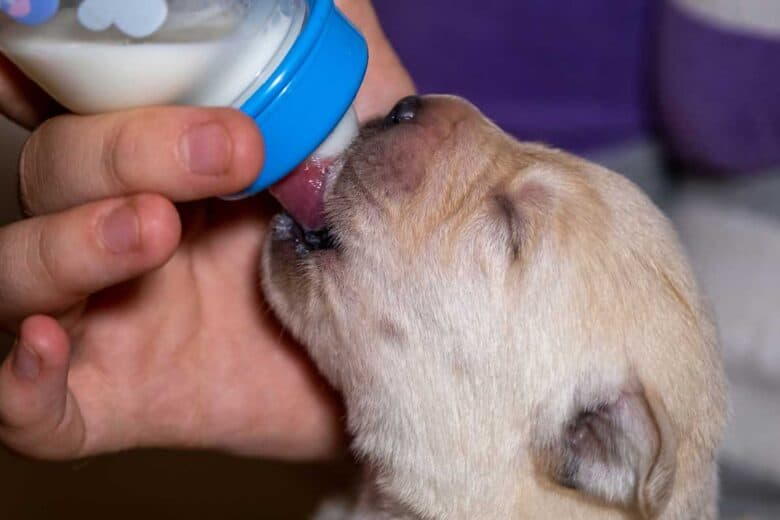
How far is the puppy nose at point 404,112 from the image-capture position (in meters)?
1.46

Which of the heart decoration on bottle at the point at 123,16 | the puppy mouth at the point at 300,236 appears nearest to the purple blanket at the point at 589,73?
the puppy mouth at the point at 300,236

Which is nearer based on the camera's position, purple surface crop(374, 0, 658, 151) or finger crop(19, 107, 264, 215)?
finger crop(19, 107, 264, 215)

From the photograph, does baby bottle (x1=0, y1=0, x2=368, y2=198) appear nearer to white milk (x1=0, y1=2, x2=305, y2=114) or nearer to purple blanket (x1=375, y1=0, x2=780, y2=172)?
white milk (x1=0, y1=2, x2=305, y2=114)

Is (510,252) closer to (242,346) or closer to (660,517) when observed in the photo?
(660,517)

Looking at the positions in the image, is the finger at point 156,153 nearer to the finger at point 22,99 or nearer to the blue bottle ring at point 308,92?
the blue bottle ring at point 308,92

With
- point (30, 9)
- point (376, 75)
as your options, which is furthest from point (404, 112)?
point (30, 9)

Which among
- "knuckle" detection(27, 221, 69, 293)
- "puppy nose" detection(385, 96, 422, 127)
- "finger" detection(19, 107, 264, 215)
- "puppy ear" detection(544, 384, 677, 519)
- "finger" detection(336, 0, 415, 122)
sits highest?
"finger" detection(19, 107, 264, 215)

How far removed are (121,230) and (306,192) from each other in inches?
12.6

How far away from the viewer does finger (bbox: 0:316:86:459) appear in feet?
3.97

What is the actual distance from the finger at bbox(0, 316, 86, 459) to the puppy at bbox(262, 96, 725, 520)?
1.06 feet

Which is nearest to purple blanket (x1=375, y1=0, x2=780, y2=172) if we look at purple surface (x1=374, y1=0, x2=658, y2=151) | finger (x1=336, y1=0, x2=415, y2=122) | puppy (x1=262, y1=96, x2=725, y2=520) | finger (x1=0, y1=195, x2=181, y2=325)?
purple surface (x1=374, y1=0, x2=658, y2=151)

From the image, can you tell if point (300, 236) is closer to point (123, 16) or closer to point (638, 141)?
point (123, 16)

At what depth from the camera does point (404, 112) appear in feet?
4.81

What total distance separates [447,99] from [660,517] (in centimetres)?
63
